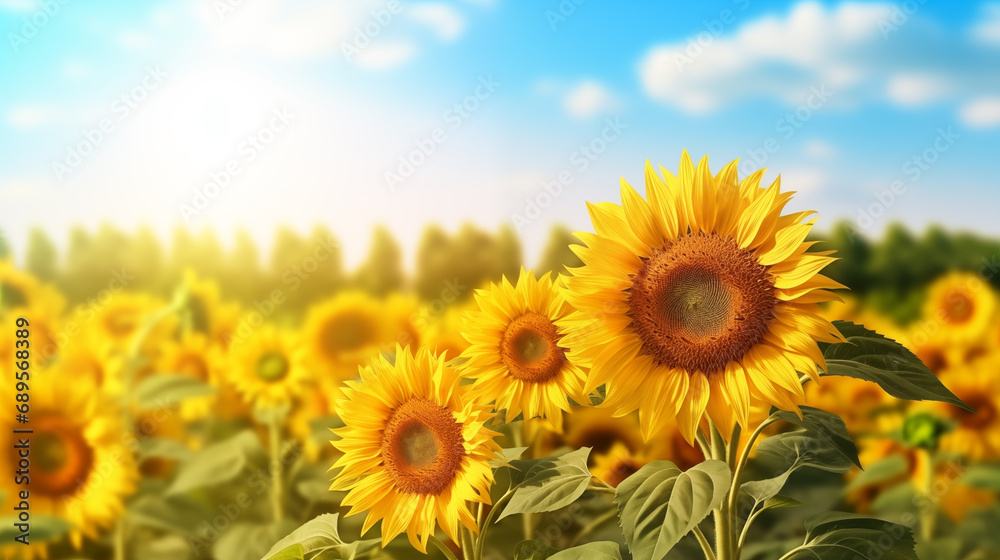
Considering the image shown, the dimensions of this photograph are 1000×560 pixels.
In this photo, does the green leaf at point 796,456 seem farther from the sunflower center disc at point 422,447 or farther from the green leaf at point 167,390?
the green leaf at point 167,390

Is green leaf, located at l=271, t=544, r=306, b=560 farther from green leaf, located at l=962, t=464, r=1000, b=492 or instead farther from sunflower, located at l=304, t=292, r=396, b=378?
green leaf, located at l=962, t=464, r=1000, b=492

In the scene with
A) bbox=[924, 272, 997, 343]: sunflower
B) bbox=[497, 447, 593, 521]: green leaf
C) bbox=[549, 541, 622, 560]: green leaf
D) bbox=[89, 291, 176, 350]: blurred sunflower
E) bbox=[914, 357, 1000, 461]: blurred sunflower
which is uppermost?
bbox=[89, 291, 176, 350]: blurred sunflower

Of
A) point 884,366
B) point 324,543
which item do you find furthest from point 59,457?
point 884,366

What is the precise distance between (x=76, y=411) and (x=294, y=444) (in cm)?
42

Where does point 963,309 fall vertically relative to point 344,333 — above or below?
below

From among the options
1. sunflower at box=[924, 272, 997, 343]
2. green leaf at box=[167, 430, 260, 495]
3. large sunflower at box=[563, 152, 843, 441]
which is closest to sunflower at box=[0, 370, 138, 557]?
green leaf at box=[167, 430, 260, 495]

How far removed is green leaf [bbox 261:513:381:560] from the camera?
73 centimetres

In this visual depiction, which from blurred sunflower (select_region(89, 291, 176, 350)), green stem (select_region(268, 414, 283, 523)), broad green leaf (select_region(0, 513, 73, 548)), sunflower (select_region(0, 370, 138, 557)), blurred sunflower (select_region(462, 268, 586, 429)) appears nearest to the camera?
blurred sunflower (select_region(462, 268, 586, 429))

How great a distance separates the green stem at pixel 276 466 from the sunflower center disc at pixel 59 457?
0.33m

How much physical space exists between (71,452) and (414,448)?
100 cm

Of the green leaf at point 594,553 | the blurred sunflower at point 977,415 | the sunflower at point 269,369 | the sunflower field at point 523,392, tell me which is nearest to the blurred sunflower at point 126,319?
the sunflower field at point 523,392

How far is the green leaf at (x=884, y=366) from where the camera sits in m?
0.60

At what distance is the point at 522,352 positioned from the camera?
0.84 m

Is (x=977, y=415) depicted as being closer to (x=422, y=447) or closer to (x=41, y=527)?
(x=422, y=447)
